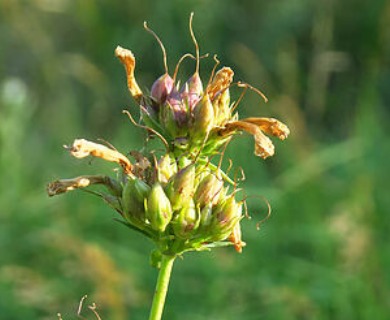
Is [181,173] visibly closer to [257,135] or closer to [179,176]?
Result: [179,176]

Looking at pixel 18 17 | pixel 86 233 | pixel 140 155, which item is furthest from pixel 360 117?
pixel 140 155

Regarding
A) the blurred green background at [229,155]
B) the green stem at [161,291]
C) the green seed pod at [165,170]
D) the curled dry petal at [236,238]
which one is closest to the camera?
the green stem at [161,291]

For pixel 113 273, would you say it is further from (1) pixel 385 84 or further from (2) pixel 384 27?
(1) pixel 385 84

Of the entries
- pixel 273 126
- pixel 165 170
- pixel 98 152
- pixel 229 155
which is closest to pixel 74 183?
pixel 98 152

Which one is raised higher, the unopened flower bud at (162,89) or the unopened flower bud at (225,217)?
the unopened flower bud at (162,89)

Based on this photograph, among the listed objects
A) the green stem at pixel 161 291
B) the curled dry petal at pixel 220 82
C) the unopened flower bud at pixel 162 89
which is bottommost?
the green stem at pixel 161 291

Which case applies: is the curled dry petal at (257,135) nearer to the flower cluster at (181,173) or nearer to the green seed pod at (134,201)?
the flower cluster at (181,173)

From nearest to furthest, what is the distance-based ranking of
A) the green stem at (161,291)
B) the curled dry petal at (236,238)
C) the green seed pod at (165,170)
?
the green stem at (161,291), the green seed pod at (165,170), the curled dry petal at (236,238)

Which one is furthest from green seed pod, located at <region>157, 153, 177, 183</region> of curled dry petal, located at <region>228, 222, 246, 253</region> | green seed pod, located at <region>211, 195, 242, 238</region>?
curled dry petal, located at <region>228, 222, 246, 253</region>

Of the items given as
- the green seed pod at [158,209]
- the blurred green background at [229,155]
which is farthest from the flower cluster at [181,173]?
the blurred green background at [229,155]
